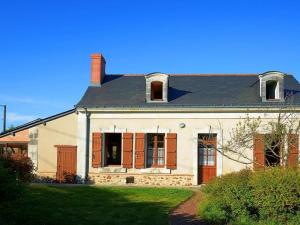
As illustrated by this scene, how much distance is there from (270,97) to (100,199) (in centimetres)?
1069

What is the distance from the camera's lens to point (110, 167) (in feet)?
70.8

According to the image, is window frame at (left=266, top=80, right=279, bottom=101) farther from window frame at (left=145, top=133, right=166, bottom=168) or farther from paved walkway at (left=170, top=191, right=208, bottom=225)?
paved walkway at (left=170, top=191, right=208, bottom=225)

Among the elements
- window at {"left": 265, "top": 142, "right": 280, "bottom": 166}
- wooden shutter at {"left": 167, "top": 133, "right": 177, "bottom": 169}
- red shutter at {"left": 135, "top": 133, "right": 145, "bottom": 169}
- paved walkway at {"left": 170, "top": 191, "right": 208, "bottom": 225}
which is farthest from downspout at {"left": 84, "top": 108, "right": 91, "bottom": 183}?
window at {"left": 265, "top": 142, "right": 280, "bottom": 166}

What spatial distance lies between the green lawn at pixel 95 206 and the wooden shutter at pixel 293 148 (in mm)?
4039

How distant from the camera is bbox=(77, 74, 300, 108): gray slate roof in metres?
21.4

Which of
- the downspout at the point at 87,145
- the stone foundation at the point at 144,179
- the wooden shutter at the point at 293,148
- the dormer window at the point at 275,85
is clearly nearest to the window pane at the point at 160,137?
the stone foundation at the point at 144,179

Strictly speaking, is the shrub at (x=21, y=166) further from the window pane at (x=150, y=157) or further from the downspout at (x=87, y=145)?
the window pane at (x=150, y=157)

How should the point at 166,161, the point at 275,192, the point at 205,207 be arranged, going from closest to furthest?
the point at 275,192
the point at 205,207
the point at 166,161

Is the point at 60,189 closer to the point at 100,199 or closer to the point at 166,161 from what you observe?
the point at 100,199

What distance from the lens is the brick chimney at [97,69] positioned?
2417 cm

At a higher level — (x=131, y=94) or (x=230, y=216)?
(x=131, y=94)

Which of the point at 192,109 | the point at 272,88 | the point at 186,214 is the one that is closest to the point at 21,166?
the point at 186,214

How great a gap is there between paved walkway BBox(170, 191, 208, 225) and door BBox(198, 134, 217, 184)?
5354 mm

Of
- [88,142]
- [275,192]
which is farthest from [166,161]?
[275,192]
